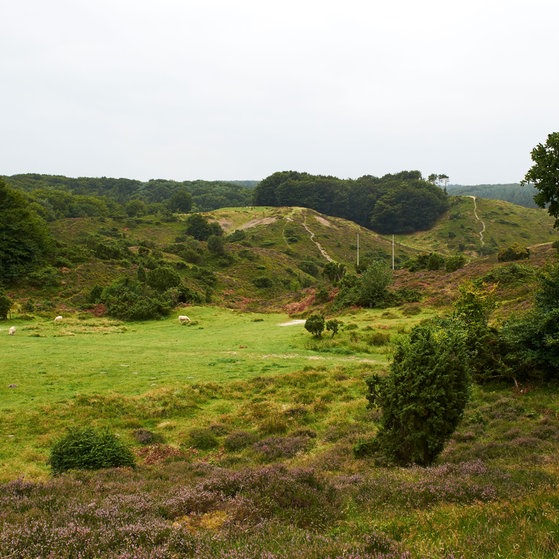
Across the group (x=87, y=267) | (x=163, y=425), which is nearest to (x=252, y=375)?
(x=163, y=425)

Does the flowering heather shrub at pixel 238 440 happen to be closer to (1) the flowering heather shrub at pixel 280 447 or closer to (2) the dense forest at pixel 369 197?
(1) the flowering heather shrub at pixel 280 447

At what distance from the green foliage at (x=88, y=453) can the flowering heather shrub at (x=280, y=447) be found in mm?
3625

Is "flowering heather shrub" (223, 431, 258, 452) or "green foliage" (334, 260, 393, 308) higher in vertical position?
"green foliage" (334, 260, 393, 308)

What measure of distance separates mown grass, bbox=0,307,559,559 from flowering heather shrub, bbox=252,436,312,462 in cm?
6

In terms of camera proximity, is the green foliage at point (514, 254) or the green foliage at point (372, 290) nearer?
the green foliage at point (372, 290)

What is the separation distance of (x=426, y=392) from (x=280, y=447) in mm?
5390

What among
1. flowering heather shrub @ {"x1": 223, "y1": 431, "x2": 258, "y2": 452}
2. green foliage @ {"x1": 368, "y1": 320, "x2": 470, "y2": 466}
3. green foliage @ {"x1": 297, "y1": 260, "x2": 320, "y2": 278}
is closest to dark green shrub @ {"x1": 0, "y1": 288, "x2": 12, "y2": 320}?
flowering heather shrub @ {"x1": 223, "y1": 431, "x2": 258, "y2": 452}

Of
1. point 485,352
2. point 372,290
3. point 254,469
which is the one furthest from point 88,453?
point 372,290

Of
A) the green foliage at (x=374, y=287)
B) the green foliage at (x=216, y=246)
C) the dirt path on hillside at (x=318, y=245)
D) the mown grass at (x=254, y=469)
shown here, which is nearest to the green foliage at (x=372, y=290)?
the green foliage at (x=374, y=287)

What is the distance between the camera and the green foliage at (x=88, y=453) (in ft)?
35.3

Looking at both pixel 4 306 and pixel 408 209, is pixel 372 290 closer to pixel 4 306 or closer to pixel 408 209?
pixel 4 306

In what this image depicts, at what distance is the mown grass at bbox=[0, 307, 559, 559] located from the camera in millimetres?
5188

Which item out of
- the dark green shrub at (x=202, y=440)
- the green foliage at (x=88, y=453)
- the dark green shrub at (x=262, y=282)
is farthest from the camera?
the dark green shrub at (x=262, y=282)

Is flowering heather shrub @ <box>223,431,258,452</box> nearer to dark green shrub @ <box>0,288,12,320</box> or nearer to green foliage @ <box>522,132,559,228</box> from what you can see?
green foliage @ <box>522,132,559,228</box>
